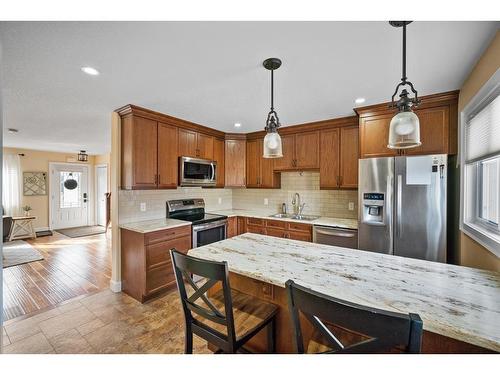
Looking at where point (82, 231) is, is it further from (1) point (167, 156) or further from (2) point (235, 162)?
(2) point (235, 162)

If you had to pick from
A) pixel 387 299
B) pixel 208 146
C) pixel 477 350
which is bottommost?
pixel 477 350

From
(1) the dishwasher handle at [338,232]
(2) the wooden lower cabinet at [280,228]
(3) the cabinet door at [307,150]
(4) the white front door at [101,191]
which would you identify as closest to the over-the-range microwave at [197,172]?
(2) the wooden lower cabinet at [280,228]

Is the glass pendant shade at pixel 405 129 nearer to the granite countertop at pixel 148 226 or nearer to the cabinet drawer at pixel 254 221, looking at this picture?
the granite countertop at pixel 148 226

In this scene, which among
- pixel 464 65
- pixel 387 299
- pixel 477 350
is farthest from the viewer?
pixel 464 65

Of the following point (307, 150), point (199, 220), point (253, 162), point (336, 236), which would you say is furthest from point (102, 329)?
point (307, 150)

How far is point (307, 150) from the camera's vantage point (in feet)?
11.8

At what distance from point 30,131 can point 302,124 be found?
4893 millimetres

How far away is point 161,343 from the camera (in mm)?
1967

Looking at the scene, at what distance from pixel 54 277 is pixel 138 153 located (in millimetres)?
2397

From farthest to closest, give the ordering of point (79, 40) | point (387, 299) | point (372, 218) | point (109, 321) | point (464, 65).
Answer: point (372, 218) → point (109, 321) → point (464, 65) → point (79, 40) → point (387, 299)

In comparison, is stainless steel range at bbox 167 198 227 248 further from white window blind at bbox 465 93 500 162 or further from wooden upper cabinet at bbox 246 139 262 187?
white window blind at bbox 465 93 500 162

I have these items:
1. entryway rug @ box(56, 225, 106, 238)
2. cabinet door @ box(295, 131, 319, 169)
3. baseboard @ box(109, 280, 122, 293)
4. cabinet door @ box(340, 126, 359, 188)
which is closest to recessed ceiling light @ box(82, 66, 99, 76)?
baseboard @ box(109, 280, 122, 293)

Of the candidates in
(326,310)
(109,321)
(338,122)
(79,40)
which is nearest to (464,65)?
(338,122)
